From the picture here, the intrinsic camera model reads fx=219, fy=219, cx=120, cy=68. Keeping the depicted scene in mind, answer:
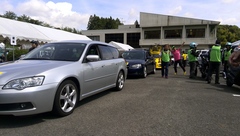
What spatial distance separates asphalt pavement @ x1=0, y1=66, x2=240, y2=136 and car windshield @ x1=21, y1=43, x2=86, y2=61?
47.9 inches

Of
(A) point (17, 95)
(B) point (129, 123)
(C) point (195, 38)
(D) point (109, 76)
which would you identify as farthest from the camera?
(C) point (195, 38)

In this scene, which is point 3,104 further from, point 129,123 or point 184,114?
point 184,114

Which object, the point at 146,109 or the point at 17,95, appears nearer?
the point at 17,95

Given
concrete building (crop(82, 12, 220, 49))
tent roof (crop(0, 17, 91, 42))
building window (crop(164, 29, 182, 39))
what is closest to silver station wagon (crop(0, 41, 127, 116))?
tent roof (crop(0, 17, 91, 42))

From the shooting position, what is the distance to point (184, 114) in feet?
15.0

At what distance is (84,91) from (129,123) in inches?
58.4

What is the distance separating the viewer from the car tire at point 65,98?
410 centimetres

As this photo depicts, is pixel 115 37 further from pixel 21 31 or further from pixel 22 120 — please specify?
pixel 22 120

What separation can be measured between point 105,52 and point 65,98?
231 centimetres

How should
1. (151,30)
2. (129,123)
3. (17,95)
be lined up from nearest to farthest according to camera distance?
(17,95), (129,123), (151,30)

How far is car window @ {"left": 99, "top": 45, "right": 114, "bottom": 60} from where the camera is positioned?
6115 mm

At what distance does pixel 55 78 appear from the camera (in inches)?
158

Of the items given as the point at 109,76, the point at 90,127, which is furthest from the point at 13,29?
the point at 90,127

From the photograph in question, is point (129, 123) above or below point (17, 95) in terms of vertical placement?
below
